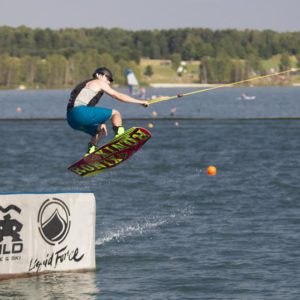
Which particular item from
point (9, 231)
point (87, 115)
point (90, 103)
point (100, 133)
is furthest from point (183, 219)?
point (9, 231)

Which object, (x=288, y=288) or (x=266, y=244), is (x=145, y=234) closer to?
(x=266, y=244)

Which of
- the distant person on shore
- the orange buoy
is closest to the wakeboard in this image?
the distant person on shore

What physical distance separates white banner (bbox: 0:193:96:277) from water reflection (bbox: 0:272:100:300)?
0.60ft

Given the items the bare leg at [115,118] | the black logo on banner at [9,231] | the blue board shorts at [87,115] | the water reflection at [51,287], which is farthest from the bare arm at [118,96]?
the water reflection at [51,287]

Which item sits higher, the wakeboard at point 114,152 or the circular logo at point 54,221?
the wakeboard at point 114,152

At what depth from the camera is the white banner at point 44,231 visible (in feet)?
71.6

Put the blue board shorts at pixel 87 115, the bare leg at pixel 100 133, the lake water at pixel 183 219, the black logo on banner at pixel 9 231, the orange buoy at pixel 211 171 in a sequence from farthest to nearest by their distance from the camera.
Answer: the orange buoy at pixel 211 171
the bare leg at pixel 100 133
the blue board shorts at pixel 87 115
the lake water at pixel 183 219
the black logo on banner at pixel 9 231

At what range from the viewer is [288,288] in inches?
905

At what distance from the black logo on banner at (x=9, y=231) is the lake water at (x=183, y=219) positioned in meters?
0.74

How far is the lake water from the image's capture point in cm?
2284

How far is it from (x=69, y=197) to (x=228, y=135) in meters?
70.1

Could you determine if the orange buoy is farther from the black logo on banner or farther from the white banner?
the black logo on banner

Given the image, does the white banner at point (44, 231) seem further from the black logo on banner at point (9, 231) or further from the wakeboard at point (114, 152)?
the wakeboard at point (114, 152)

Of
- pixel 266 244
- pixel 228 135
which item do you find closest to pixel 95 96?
pixel 266 244
